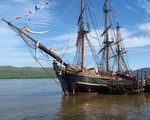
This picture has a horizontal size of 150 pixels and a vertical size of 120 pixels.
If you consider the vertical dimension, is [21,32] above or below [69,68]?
above

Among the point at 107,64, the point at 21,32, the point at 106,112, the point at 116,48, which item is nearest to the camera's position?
the point at 106,112

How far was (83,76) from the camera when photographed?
46.9 metres

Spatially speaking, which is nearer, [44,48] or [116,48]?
[44,48]

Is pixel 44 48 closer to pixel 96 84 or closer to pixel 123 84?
pixel 96 84

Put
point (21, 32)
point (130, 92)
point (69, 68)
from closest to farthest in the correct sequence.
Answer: point (21, 32)
point (69, 68)
point (130, 92)

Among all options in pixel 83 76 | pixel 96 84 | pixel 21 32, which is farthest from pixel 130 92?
pixel 21 32

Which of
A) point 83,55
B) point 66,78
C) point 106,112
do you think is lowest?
point 106,112

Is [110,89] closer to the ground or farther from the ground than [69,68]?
closer to the ground

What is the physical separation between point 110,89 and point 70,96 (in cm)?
809

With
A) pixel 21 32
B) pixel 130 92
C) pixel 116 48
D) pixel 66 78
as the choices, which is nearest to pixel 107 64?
pixel 116 48

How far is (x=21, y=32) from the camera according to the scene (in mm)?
43625

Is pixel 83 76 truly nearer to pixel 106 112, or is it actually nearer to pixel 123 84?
pixel 123 84

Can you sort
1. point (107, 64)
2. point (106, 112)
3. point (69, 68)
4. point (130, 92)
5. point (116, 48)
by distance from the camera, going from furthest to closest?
1. point (116, 48)
2. point (107, 64)
3. point (130, 92)
4. point (69, 68)
5. point (106, 112)

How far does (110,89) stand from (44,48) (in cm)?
1407
